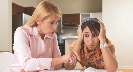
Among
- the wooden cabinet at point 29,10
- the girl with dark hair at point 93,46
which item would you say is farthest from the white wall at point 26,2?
the girl with dark hair at point 93,46

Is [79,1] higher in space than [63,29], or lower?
higher

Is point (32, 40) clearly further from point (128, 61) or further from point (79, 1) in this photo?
point (79, 1)

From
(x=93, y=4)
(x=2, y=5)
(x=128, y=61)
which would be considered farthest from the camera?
(x=93, y=4)

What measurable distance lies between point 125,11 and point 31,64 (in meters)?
3.40

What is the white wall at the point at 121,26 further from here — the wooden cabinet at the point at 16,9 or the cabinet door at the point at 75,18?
the wooden cabinet at the point at 16,9

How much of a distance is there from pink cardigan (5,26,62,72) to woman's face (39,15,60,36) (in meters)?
0.05

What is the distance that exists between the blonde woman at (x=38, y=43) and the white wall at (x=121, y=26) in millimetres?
2995

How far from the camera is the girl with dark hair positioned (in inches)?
49.4

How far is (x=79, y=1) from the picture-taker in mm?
6164

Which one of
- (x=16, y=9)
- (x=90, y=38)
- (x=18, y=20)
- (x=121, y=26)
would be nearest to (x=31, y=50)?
(x=90, y=38)

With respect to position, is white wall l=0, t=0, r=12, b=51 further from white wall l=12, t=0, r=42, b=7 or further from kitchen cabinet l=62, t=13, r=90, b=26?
kitchen cabinet l=62, t=13, r=90, b=26

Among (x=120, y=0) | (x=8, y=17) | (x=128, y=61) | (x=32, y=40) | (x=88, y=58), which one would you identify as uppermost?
(x=120, y=0)

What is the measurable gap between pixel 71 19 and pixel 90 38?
15.0 ft

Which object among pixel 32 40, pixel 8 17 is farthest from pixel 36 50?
pixel 8 17
